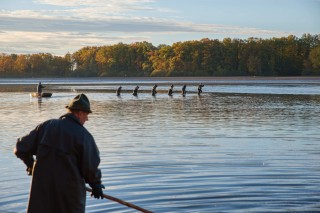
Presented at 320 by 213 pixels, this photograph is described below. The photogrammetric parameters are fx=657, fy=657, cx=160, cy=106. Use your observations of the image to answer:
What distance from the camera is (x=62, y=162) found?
7.84 metres

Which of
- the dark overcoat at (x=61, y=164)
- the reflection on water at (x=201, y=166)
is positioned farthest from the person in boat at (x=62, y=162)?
the reflection on water at (x=201, y=166)

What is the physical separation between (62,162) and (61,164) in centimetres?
3

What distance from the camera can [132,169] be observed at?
54.3 ft

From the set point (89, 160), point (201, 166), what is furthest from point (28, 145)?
point (201, 166)

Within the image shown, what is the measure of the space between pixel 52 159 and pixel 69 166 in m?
0.22

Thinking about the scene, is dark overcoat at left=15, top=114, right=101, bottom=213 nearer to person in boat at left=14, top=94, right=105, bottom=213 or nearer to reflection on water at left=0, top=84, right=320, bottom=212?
person in boat at left=14, top=94, right=105, bottom=213

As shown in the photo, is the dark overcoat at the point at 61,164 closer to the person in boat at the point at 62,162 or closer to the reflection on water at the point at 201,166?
the person in boat at the point at 62,162

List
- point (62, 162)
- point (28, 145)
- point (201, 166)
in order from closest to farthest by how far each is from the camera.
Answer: point (62, 162) < point (28, 145) < point (201, 166)

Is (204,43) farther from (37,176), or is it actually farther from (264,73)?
(37,176)

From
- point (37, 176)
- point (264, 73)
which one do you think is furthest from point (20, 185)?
point (264, 73)

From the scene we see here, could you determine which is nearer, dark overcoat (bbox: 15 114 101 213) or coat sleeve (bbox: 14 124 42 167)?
dark overcoat (bbox: 15 114 101 213)

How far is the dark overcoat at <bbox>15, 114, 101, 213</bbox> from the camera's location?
7.79 m

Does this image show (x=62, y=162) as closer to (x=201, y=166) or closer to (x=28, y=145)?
(x=28, y=145)

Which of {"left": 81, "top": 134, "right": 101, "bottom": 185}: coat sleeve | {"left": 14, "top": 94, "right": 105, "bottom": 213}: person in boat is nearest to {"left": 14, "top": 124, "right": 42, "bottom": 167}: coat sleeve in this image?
{"left": 14, "top": 94, "right": 105, "bottom": 213}: person in boat
